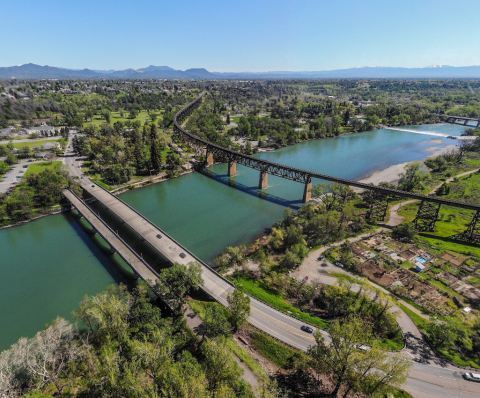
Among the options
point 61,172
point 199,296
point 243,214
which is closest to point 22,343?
point 199,296

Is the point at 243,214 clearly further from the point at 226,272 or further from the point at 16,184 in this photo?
the point at 16,184

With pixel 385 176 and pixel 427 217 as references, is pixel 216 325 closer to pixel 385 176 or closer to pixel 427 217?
pixel 427 217

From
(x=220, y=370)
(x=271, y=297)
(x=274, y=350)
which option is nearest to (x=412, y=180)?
(x=271, y=297)

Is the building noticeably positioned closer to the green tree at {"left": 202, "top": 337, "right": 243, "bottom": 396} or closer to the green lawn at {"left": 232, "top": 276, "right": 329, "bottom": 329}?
the green lawn at {"left": 232, "top": 276, "right": 329, "bottom": 329}

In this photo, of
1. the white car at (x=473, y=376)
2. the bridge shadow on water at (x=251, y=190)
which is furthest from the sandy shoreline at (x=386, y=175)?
the white car at (x=473, y=376)

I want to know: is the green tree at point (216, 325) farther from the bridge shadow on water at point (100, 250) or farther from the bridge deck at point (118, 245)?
the bridge shadow on water at point (100, 250)

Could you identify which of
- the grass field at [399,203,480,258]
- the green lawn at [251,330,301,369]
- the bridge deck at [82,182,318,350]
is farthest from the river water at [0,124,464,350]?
the grass field at [399,203,480,258]
